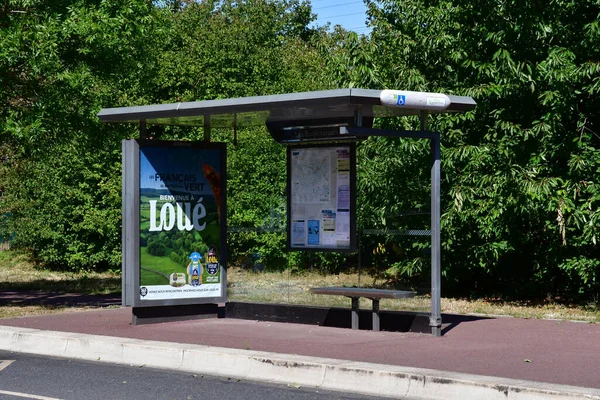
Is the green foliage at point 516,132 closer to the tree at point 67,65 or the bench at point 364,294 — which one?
the bench at point 364,294

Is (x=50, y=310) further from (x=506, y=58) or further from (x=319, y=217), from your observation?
(x=506, y=58)

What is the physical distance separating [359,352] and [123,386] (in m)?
2.63

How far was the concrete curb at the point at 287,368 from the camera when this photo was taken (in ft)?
26.3

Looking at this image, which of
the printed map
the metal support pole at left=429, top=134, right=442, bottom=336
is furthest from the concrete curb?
the printed map

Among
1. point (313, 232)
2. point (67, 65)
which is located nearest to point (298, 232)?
point (313, 232)

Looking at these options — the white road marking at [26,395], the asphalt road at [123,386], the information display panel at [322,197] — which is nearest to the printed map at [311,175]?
the information display panel at [322,197]

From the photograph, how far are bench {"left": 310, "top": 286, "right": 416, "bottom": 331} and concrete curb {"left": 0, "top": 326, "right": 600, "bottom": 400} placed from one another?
2.36 m

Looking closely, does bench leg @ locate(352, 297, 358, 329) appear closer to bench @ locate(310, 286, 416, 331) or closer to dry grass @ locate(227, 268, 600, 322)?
bench @ locate(310, 286, 416, 331)

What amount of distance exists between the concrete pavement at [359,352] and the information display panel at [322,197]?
1.23 m

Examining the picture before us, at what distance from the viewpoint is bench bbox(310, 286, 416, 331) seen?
→ 11.8 metres

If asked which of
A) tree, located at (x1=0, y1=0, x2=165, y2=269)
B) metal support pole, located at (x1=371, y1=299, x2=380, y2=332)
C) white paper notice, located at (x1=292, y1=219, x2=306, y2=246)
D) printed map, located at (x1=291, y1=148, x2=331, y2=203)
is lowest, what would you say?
metal support pole, located at (x1=371, y1=299, x2=380, y2=332)

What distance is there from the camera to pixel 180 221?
1343 cm

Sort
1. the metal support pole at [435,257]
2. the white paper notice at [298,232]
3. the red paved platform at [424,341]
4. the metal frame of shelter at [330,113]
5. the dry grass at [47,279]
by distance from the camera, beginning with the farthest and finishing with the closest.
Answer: the dry grass at [47,279] → the white paper notice at [298,232] → the metal support pole at [435,257] → the metal frame of shelter at [330,113] → the red paved platform at [424,341]

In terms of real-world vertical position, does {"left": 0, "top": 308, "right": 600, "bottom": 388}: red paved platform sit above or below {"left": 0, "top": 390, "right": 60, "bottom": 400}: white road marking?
above
